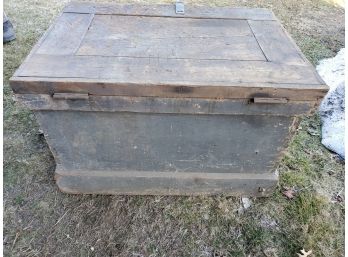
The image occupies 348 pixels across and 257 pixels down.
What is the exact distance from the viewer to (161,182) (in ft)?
6.45

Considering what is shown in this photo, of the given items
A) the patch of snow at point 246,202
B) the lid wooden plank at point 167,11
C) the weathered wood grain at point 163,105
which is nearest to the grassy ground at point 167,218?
the patch of snow at point 246,202

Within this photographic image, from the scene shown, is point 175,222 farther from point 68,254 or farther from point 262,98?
point 262,98

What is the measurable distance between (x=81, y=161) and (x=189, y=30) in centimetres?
102

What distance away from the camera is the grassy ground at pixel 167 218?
183 cm

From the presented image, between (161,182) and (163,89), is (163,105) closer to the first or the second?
(163,89)

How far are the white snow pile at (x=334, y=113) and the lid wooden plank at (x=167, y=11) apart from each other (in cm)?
101

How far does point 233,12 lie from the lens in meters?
2.15

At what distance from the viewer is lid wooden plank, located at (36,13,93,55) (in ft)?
5.42

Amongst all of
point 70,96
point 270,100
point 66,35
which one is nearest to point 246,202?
point 270,100

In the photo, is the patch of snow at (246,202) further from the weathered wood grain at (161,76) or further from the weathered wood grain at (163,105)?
the weathered wood grain at (161,76)

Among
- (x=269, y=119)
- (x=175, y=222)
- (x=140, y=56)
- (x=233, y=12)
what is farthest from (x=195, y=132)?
(x=233, y=12)

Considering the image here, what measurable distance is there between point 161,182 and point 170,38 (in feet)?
2.85

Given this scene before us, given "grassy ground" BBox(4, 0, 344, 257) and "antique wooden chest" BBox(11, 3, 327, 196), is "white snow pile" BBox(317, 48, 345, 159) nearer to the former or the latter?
"grassy ground" BBox(4, 0, 344, 257)

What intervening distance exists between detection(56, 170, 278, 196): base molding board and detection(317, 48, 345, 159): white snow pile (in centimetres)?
81
